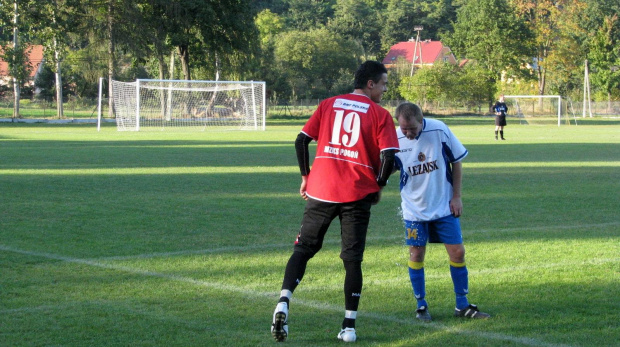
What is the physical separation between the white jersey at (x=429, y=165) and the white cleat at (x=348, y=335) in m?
1.07

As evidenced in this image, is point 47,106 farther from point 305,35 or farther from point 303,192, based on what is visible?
point 303,192

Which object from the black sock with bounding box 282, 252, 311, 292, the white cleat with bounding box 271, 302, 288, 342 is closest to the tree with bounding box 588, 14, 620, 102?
the black sock with bounding box 282, 252, 311, 292

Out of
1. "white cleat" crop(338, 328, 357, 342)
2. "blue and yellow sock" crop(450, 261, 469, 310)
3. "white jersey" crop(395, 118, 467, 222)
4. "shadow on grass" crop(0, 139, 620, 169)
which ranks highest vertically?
"white jersey" crop(395, 118, 467, 222)

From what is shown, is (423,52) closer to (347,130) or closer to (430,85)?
(430,85)

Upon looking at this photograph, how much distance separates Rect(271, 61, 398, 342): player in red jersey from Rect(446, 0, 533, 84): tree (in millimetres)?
→ 76015

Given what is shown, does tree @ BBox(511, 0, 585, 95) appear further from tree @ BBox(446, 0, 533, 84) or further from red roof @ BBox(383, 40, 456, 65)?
red roof @ BBox(383, 40, 456, 65)

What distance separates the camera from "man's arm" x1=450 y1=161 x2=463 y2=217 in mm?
5324

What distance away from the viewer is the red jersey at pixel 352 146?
4.73 metres

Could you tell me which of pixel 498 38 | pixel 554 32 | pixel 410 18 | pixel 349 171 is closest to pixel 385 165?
pixel 349 171

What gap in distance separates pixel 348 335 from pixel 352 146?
120 cm

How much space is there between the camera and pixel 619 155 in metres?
22.6

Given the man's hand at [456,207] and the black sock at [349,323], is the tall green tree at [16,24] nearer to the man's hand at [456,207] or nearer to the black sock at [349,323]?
the man's hand at [456,207]

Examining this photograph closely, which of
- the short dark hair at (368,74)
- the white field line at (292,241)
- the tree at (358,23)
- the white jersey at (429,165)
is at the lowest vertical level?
the white field line at (292,241)

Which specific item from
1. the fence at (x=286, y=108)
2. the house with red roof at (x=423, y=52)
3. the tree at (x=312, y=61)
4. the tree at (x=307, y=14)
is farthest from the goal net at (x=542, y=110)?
the tree at (x=307, y=14)
